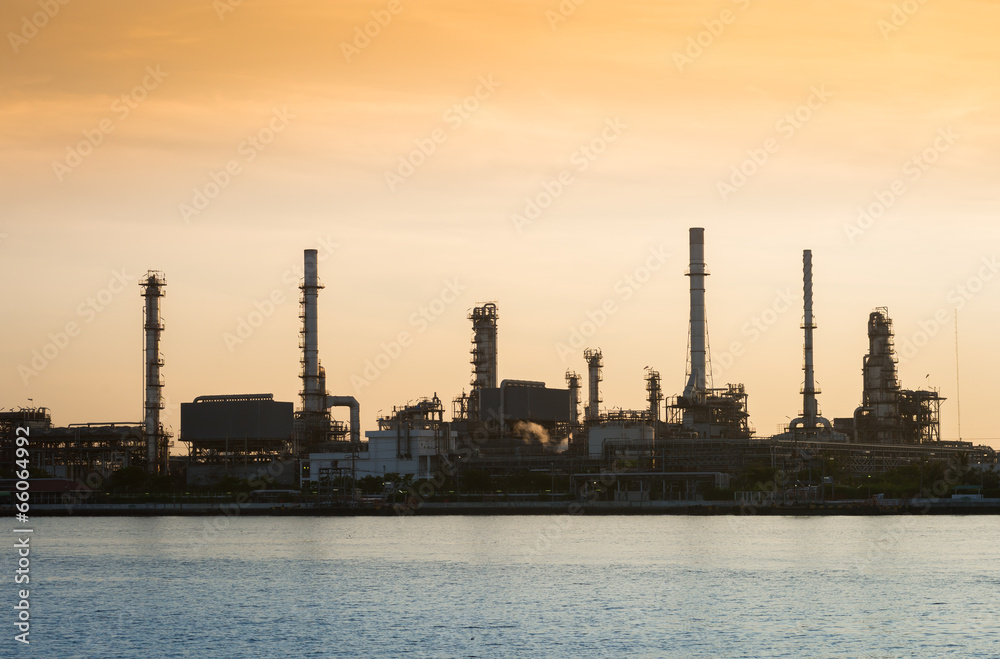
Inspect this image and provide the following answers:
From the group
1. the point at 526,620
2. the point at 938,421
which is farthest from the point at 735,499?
the point at 526,620

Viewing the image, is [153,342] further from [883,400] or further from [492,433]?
[883,400]

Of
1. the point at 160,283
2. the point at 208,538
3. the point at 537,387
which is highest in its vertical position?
the point at 160,283

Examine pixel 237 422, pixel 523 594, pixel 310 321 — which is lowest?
pixel 523 594

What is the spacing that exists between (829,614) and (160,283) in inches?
4009

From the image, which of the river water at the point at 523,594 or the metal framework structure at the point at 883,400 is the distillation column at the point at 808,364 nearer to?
the metal framework structure at the point at 883,400

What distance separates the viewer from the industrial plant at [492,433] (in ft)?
443

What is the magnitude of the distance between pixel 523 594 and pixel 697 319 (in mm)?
84559

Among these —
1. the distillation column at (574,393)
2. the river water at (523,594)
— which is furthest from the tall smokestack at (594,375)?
the river water at (523,594)

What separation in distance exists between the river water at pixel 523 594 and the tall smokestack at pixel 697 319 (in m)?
43.6

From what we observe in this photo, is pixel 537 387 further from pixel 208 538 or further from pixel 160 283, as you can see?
pixel 208 538

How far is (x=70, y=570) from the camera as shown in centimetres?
7306

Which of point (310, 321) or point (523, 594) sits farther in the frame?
point (310, 321)

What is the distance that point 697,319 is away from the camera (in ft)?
464

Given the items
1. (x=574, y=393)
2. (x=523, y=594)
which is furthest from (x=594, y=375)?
(x=523, y=594)
